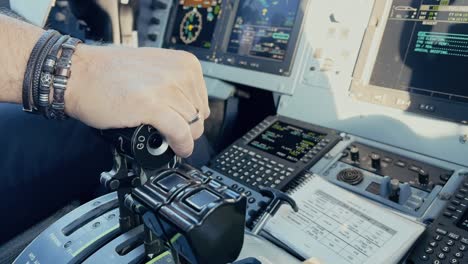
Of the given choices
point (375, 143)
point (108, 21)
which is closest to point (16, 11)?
point (108, 21)

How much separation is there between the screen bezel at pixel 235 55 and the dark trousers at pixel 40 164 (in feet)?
1.29

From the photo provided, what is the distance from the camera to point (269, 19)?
1.65m

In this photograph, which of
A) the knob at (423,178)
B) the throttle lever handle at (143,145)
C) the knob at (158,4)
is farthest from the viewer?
the knob at (158,4)

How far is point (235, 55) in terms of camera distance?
173 centimetres

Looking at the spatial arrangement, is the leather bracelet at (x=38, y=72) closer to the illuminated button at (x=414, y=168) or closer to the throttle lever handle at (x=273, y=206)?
the throttle lever handle at (x=273, y=206)

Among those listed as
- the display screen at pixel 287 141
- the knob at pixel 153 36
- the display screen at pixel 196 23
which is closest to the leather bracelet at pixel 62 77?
the display screen at pixel 287 141

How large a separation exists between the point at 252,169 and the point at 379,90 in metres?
0.44

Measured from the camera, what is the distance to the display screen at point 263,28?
1.58 m

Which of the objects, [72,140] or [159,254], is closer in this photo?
[159,254]

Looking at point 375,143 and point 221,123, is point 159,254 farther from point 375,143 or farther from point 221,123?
point 221,123

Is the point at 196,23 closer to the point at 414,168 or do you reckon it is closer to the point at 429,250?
the point at 414,168

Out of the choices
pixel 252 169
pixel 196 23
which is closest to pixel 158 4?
pixel 196 23

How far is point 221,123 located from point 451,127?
88 centimetres

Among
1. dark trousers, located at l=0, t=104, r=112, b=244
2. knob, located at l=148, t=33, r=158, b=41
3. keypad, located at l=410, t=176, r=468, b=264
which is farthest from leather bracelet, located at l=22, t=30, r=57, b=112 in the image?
knob, located at l=148, t=33, r=158, b=41
